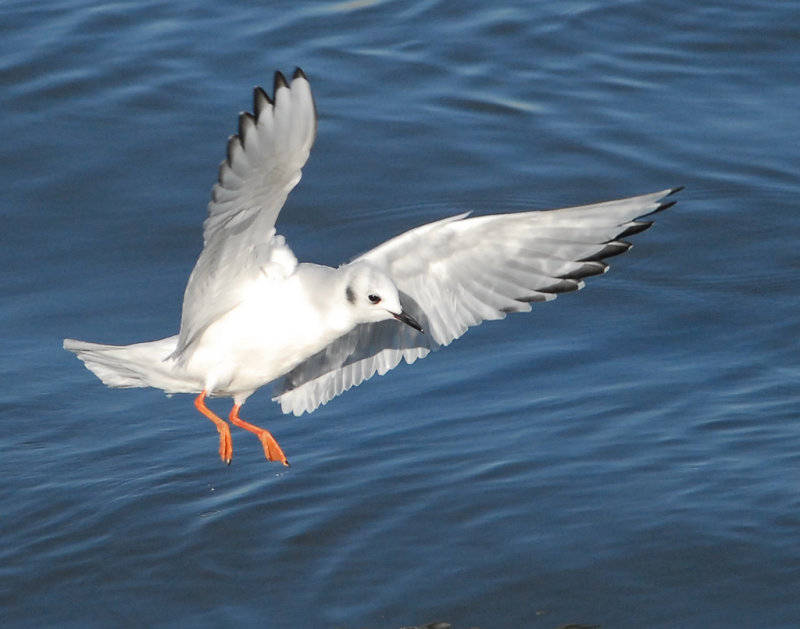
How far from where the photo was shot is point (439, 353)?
7883mm

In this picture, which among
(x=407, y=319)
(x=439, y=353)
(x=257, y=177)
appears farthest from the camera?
(x=439, y=353)

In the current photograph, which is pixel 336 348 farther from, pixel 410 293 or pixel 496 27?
pixel 496 27

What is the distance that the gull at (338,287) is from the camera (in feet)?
18.5

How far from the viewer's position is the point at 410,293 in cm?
616

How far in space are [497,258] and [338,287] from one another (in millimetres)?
760

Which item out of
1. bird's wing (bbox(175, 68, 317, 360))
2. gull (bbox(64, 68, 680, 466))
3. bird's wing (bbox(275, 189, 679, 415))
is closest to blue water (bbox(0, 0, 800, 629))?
gull (bbox(64, 68, 680, 466))

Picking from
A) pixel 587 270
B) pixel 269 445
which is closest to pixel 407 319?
pixel 587 270

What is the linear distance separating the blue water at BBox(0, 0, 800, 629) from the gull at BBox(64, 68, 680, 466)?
1.95ft

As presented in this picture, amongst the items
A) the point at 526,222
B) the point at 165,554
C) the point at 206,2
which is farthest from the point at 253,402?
the point at 206,2

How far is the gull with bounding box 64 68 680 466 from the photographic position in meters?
5.63

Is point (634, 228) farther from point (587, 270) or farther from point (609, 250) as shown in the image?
point (587, 270)

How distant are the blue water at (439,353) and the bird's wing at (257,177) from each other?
1359 millimetres

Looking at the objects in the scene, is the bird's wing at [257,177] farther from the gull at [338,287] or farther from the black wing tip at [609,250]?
the black wing tip at [609,250]

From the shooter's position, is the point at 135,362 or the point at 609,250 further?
the point at 135,362
